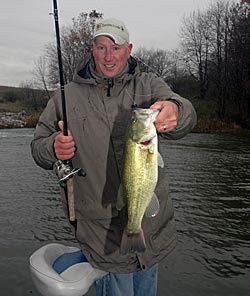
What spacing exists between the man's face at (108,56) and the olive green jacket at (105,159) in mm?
55

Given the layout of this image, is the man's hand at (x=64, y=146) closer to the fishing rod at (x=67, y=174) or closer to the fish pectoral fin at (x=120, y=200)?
the fishing rod at (x=67, y=174)

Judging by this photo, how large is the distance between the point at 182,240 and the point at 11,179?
6455 millimetres

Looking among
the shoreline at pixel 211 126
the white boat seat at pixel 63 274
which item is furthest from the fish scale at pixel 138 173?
the shoreline at pixel 211 126

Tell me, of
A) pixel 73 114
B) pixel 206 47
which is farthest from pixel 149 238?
pixel 206 47

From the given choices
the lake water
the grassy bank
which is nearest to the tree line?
the grassy bank

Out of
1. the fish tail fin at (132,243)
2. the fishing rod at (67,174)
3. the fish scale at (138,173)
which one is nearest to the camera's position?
the fish scale at (138,173)

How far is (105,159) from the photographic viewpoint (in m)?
2.59

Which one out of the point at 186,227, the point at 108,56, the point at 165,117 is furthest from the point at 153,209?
the point at 186,227

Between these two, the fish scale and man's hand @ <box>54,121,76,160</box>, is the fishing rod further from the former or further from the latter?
the fish scale

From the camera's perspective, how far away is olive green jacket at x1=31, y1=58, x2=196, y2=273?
2592mm

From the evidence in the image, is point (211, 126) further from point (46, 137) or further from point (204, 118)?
point (46, 137)

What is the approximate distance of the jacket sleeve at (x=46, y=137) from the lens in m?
2.59

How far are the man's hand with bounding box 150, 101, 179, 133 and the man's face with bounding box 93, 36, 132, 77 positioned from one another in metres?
0.57

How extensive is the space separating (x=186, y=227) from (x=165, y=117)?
438 centimetres
